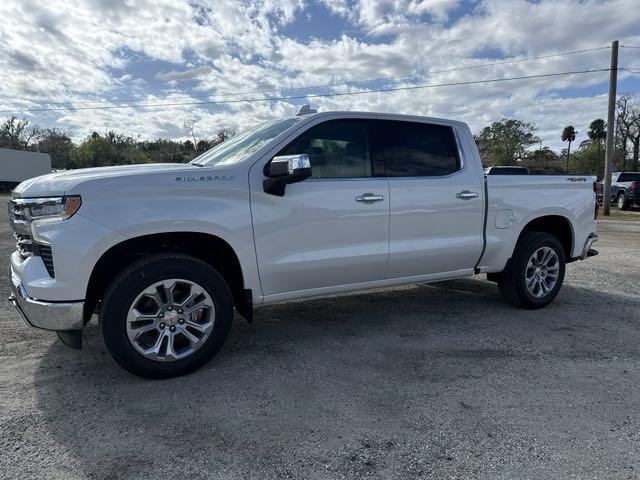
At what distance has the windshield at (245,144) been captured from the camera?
3.92 m

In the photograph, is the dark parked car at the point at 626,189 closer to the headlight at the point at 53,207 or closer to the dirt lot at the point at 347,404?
the dirt lot at the point at 347,404

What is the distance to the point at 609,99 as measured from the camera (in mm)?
20656

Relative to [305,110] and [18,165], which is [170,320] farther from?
[18,165]

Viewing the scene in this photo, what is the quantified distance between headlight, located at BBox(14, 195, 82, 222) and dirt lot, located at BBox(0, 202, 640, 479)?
1.19 metres

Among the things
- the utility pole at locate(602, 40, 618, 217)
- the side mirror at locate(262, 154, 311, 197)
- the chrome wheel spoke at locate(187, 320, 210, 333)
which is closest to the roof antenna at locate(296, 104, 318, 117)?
the side mirror at locate(262, 154, 311, 197)

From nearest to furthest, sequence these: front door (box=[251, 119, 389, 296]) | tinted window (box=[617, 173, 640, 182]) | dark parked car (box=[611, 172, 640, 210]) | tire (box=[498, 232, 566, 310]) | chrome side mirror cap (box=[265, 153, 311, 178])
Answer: chrome side mirror cap (box=[265, 153, 311, 178]) < front door (box=[251, 119, 389, 296]) < tire (box=[498, 232, 566, 310]) < dark parked car (box=[611, 172, 640, 210]) < tinted window (box=[617, 173, 640, 182])

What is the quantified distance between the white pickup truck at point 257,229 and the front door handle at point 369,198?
0.01m

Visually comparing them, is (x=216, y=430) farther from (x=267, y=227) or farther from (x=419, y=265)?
(x=419, y=265)

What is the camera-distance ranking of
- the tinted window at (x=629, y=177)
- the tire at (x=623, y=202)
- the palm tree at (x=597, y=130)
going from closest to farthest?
the tire at (x=623, y=202) < the tinted window at (x=629, y=177) < the palm tree at (x=597, y=130)

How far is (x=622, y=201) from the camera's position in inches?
910

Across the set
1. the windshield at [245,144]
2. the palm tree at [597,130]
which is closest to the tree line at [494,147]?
the palm tree at [597,130]

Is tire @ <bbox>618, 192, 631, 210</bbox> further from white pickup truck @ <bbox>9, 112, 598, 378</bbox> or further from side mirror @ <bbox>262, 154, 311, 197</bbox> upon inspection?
side mirror @ <bbox>262, 154, 311, 197</bbox>

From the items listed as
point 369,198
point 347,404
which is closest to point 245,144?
point 369,198

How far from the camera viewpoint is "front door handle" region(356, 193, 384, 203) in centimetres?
397
